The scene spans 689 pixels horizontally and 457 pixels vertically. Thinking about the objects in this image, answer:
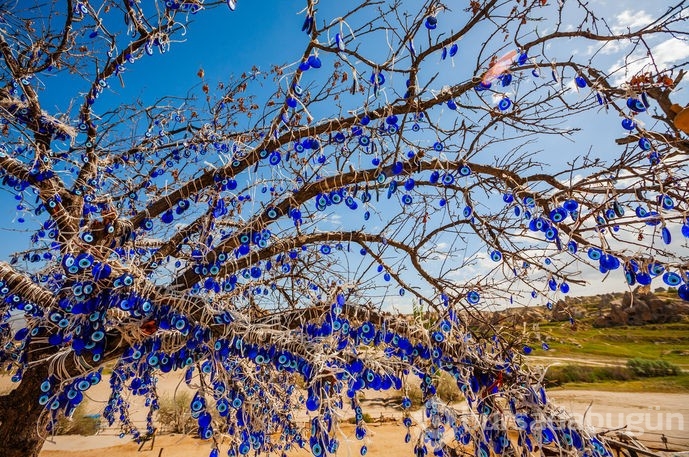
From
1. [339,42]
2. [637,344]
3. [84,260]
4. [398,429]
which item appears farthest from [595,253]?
[637,344]

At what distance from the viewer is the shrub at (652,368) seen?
2006cm

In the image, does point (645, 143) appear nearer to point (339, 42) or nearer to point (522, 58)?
Answer: point (522, 58)

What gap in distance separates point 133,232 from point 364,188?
7.61ft

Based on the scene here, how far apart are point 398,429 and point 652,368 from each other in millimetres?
19461

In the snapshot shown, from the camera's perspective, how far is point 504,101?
2791 mm

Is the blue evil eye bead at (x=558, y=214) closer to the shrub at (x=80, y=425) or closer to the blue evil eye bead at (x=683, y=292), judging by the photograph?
the blue evil eye bead at (x=683, y=292)

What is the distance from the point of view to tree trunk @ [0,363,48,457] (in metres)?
3.01

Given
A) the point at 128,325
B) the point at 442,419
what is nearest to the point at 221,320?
the point at 128,325

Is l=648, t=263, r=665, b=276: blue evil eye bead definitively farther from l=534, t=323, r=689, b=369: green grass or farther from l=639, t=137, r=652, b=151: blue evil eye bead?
l=534, t=323, r=689, b=369: green grass

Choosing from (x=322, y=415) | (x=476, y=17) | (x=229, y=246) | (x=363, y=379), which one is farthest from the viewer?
(x=229, y=246)

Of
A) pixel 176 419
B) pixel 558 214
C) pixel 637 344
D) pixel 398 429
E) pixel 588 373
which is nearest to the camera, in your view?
pixel 558 214

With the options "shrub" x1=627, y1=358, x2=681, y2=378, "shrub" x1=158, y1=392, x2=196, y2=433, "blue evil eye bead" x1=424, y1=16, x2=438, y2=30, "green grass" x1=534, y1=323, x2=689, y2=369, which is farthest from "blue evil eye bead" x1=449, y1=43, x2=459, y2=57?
"green grass" x1=534, y1=323, x2=689, y2=369

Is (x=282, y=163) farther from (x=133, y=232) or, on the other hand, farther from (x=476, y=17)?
(x=476, y=17)

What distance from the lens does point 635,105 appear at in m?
2.24
